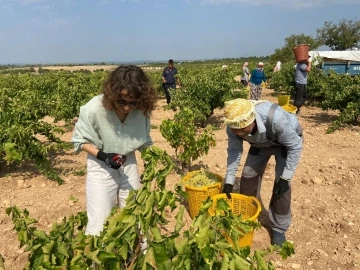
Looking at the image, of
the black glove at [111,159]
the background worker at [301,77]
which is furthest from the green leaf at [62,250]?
the background worker at [301,77]

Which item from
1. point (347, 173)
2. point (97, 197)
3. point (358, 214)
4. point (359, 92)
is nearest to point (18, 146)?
point (97, 197)

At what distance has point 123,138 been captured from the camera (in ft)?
8.10

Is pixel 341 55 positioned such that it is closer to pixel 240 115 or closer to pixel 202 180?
pixel 202 180

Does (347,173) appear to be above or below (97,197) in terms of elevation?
below

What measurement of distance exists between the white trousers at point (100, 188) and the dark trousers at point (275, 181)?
139cm

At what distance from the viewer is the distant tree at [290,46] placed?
40116mm

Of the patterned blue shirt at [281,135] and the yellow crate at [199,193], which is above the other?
the patterned blue shirt at [281,135]

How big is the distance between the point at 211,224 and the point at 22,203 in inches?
142

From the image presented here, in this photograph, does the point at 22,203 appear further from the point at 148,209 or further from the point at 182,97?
the point at 182,97

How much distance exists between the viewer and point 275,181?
329 cm

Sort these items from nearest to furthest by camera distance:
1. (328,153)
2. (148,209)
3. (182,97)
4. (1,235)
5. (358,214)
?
(148,209) → (1,235) → (358,214) → (328,153) → (182,97)

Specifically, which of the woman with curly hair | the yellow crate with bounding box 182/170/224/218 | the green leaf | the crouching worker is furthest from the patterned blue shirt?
the green leaf

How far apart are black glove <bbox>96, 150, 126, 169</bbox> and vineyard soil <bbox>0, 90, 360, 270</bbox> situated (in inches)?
12.6

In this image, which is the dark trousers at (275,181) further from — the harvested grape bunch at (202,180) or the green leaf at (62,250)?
the green leaf at (62,250)
